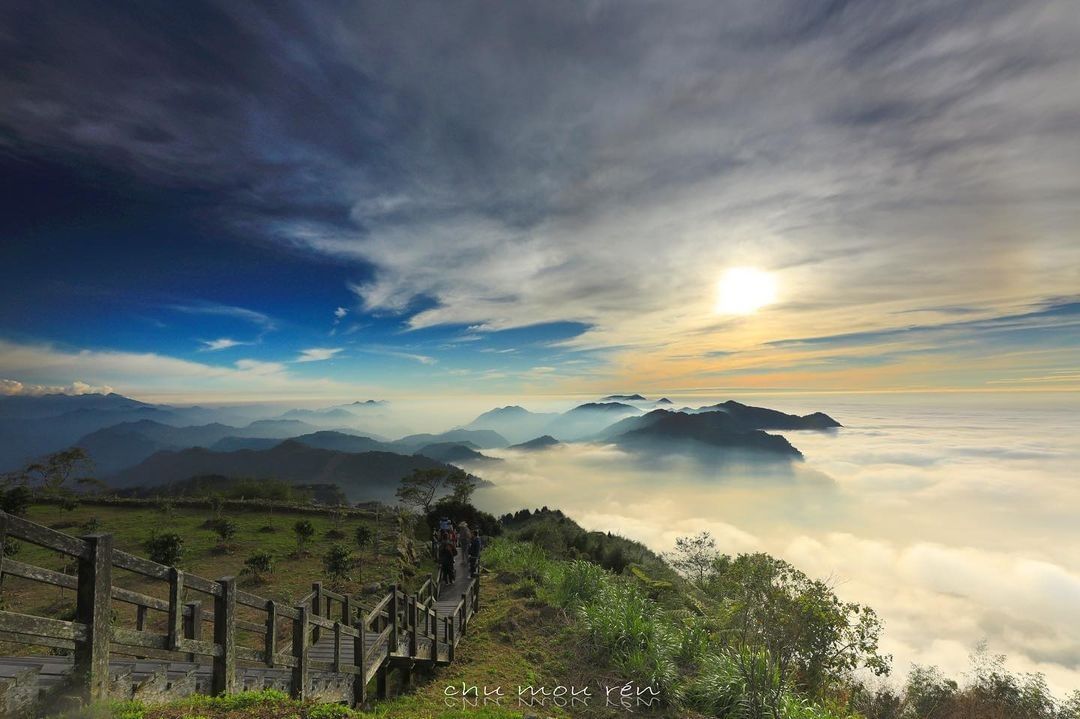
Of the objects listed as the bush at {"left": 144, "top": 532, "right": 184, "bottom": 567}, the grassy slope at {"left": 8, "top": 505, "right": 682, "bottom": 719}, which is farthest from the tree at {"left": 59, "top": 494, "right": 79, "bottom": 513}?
the bush at {"left": 144, "top": 532, "right": 184, "bottom": 567}

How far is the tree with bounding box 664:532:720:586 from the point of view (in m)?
37.6

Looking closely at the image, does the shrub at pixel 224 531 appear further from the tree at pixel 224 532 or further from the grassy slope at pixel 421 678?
the grassy slope at pixel 421 678

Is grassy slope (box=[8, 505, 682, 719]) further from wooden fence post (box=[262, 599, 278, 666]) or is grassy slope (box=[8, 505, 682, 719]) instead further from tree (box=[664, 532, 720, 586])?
tree (box=[664, 532, 720, 586])

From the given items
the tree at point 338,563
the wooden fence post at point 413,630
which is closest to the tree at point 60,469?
the tree at point 338,563

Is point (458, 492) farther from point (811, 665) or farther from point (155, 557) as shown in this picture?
point (811, 665)

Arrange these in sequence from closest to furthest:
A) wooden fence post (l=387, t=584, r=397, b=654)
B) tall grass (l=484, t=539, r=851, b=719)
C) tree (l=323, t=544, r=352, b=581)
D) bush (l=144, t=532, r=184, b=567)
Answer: wooden fence post (l=387, t=584, r=397, b=654) < tall grass (l=484, t=539, r=851, b=719) < bush (l=144, t=532, r=184, b=567) < tree (l=323, t=544, r=352, b=581)

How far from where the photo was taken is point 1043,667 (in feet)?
439

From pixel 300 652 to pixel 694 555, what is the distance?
131 feet

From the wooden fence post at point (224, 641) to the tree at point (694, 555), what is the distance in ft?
117

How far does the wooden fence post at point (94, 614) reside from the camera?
14.1 ft

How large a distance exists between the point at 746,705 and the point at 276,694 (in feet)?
33.4

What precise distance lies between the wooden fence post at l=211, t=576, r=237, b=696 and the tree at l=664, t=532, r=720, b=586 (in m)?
35.7

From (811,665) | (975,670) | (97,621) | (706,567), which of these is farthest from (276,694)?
(975,670)

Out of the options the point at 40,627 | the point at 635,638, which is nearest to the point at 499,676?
the point at 635,638
